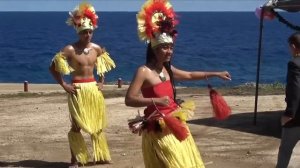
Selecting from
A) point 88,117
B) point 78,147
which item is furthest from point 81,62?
point 78,147

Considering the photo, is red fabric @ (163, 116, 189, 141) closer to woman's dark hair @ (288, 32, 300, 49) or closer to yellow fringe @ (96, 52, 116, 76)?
woman's dark hair @ (288, 32, 300, 49)

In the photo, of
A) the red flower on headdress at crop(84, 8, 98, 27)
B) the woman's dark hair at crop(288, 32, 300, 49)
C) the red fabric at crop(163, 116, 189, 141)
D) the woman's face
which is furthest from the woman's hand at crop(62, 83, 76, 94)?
the woman's dark hair at crop(288, 32, 300, 49)

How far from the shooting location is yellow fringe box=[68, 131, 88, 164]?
888cm

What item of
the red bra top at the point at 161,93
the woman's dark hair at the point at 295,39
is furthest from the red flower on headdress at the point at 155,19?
the woman's dark hair at the point at 295,39

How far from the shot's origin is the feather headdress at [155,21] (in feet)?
20.8

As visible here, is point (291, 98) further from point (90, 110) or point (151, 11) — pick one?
point (90, 110)

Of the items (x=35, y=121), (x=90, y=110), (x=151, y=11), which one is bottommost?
(x=35, y=121)

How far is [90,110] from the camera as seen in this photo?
8828mm

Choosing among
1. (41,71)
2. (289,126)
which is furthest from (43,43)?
(289,126)

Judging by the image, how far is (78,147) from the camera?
891 cm

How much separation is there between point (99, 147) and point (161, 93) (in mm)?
2858

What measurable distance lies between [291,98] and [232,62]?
52.6m

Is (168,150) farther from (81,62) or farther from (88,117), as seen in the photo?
(81,62)

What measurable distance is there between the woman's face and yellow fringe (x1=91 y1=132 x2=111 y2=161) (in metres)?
2.78
